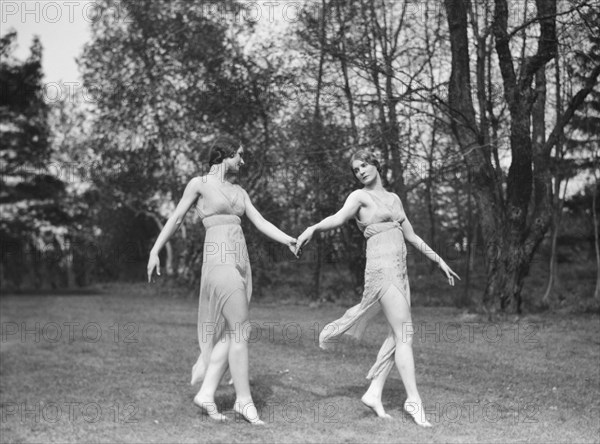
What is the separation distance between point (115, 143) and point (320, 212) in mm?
12293

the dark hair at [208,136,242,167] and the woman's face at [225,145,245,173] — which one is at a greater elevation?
the dark hair at [208,136,242,167]

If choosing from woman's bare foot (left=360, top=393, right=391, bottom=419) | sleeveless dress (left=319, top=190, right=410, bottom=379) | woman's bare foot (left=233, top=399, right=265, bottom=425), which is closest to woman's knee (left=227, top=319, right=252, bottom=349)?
woman's bare foot (left=233, top=399, right=265, bottom=425)

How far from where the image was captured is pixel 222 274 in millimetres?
7598

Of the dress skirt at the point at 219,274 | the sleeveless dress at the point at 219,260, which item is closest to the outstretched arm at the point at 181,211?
the sleeveless dress at the point at 219,260

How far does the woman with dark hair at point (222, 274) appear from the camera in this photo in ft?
25.0

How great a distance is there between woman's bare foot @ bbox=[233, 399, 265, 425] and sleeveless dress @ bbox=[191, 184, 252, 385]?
0.56 meters

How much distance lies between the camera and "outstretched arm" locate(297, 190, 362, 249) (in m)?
7.46

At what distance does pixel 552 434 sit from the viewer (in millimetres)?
7109

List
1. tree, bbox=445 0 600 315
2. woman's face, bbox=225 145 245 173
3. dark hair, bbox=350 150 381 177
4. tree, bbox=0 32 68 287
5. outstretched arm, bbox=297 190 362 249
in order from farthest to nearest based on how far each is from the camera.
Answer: tree, bbox=0 32 68 287 → tree, bbox=445 0 600 315 → woman's face, bbox=225 145 245 173 → dark hair, bbox=350 150 381 177 → outstretched arm, bbox=297 190 362 249

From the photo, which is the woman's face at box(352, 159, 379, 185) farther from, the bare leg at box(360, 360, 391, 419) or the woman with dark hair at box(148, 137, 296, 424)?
→ the bare leg at box(360, 360, 391, 419)

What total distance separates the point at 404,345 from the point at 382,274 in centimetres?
71

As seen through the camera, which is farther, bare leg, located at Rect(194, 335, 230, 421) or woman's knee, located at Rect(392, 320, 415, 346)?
bare leg, located at Rect(194, 335, 230, 421)

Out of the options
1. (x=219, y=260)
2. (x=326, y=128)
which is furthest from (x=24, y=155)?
(x=219, y=260)

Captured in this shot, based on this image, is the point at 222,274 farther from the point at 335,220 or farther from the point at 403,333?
the point at 403,333
